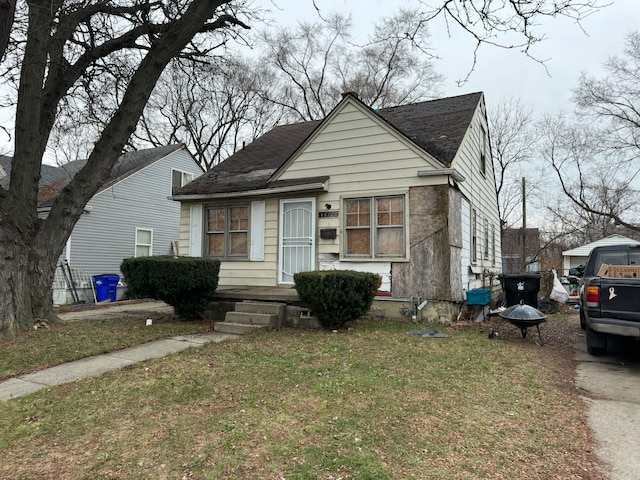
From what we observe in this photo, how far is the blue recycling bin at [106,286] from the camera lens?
16.1m

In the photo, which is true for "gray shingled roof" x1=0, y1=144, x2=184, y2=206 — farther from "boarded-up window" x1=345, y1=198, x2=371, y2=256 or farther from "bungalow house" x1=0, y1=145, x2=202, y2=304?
"boarded-up window" x1=345, y1=198, x2=371, y2=256

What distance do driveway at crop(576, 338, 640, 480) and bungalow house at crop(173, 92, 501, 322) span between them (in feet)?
9.79

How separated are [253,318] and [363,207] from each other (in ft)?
11.7

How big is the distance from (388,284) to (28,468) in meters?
7.09

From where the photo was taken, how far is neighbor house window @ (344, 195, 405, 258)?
9.10 metres

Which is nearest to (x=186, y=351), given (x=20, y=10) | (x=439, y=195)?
(x=439, y=195)

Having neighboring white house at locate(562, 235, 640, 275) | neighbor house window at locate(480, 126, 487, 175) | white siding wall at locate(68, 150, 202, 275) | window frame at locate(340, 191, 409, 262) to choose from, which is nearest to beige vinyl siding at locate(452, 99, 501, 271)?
neighbor house window at locate(480, 126, 487, 175)

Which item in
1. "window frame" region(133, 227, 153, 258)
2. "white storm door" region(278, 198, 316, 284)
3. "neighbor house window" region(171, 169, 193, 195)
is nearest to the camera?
"white storm door" region(278, 198, 316, 284)

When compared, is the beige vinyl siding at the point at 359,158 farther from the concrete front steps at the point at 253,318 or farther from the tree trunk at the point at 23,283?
the tree trunk at the point at 23,283

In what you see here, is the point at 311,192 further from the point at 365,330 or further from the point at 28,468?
the point at 28,468

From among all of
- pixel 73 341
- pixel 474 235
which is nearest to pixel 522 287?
pixel 474 235

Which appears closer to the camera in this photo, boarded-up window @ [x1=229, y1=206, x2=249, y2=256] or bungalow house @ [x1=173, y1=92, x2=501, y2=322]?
bungalow house @ [x1=173, y1=92, x2=501, y2=322]

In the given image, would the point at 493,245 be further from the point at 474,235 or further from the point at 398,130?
the point at 398,130

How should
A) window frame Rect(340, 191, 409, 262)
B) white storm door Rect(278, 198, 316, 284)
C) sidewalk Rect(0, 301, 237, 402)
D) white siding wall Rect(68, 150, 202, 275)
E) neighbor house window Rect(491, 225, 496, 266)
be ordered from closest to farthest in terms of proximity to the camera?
sidewalk Rect(0, 301, 237, 402)
window frame Rect(340, 191, 409, 262)
white storm door Rect(278, 198, 316, 284)
neighbor house window Rect(491, 225, 496, 266)
white siding wall Rect(68, 150, 202, 275)
